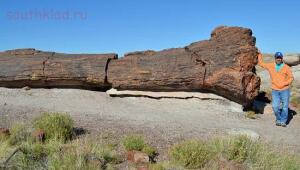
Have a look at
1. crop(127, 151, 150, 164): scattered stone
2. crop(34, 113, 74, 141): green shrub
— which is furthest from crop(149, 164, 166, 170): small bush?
crop(34, 113, 74, 141): green shrub

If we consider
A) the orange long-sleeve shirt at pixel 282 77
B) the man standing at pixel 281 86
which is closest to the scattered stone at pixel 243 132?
the man standing at pixel 281 86

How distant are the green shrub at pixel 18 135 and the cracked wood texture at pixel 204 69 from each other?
5.72 m

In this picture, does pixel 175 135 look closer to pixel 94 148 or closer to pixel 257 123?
pixel 94 148

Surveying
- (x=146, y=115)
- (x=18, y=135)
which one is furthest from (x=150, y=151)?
(x=146, y=115)

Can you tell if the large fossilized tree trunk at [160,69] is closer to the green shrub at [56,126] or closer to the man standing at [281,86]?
the man standing at [281,86]

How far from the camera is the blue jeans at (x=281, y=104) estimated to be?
12.1 m

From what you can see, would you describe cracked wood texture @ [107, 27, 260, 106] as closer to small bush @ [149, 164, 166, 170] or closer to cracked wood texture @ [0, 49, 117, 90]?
cracked wood texture @ [0, 49, 117, 90]

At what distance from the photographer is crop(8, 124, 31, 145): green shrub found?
8234mm

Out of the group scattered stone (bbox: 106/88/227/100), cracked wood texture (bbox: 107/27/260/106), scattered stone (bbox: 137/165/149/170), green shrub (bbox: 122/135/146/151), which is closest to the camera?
scattered stone (bbox: 137/165/149/170)

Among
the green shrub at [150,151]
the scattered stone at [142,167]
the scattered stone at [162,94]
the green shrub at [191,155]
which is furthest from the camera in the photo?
the scattered stone at [162,94]

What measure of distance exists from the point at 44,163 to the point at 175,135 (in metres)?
3.52

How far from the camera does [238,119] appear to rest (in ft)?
41.1

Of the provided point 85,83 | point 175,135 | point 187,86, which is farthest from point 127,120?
point 85,83

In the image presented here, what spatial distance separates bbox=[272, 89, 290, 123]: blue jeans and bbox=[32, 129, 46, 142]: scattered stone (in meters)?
6.67
